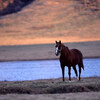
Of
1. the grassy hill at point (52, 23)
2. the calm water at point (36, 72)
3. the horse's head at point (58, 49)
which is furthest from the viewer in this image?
the grassy hill at point (52, 23)

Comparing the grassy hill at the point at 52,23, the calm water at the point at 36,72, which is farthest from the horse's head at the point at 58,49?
the grassy hill at the point at 52,23

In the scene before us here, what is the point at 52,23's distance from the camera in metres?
58.9

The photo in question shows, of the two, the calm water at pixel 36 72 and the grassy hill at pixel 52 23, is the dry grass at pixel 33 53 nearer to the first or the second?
the grassy hill at pixel 52 23

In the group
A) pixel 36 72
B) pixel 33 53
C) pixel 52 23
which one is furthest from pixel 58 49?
pixel 52 23

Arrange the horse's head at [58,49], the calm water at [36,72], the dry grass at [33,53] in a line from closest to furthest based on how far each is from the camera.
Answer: the horse's head at [58,49]
the calm water at [36,72]
the dry grass at [33,53]

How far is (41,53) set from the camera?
1400 inches

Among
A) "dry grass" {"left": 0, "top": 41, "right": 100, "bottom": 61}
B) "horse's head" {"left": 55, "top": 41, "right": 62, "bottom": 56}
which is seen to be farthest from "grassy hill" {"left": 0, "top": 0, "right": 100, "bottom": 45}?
"horse's head" {"left": 55, "top": 41, "right": 62, "bottom": 56}

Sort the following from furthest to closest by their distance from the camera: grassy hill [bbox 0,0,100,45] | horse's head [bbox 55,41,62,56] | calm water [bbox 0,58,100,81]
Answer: grassy hill [bbox 0,0,100,45], calm water [bbox 0,58,100,81], horse's head [bbox 55,41,62,56]

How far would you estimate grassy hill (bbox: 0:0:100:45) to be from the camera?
50719mm

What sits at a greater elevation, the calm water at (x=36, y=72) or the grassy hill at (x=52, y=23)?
the grassy hill at (x=52, y=23)

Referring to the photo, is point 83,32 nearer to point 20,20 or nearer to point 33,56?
point 20,20

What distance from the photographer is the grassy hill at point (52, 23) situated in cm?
5072

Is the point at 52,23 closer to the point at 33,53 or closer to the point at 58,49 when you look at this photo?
the point at 33,53

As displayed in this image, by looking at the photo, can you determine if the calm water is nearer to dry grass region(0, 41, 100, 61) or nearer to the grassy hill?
dry grass region(0, 41, 100, 61)
